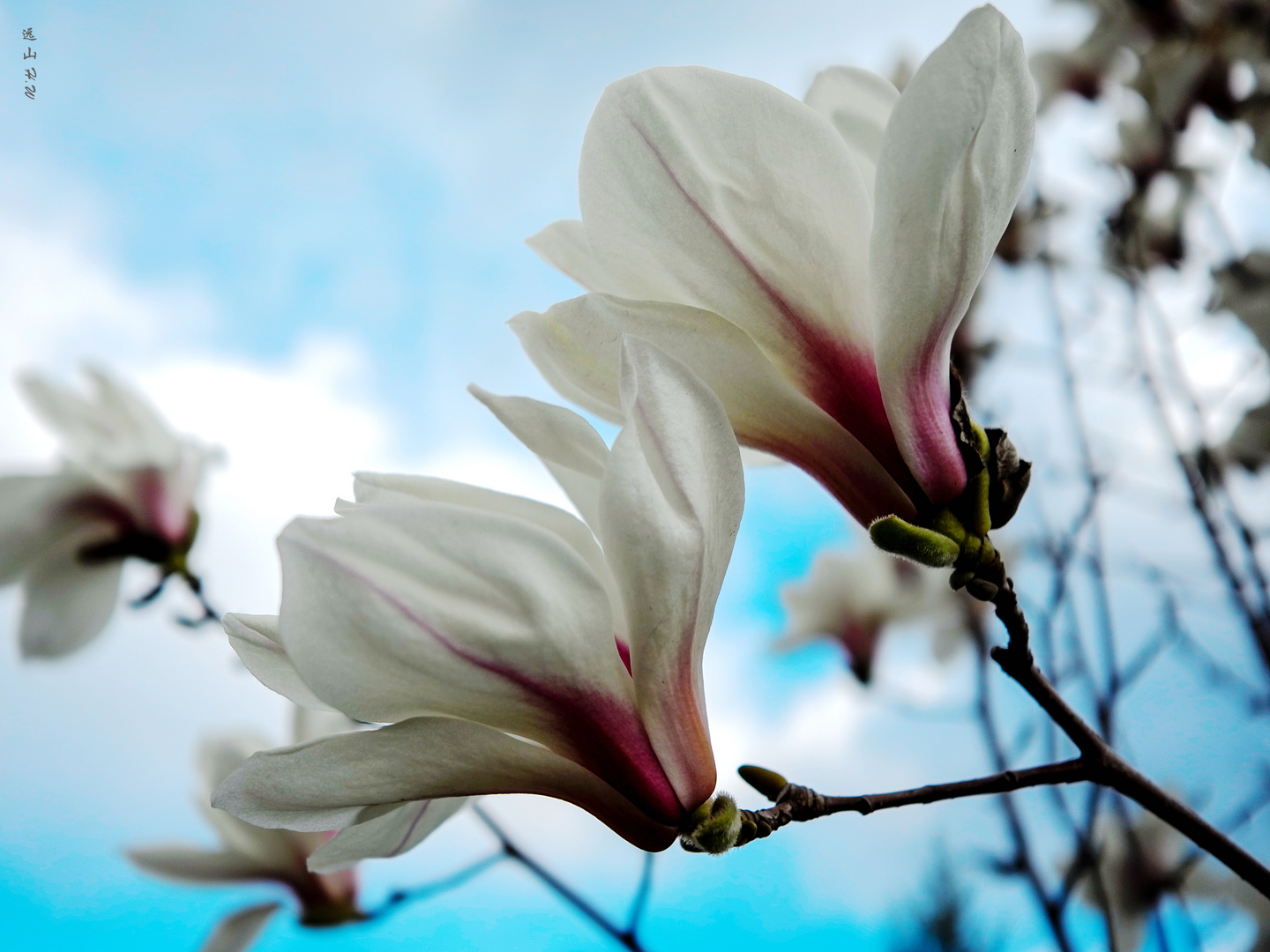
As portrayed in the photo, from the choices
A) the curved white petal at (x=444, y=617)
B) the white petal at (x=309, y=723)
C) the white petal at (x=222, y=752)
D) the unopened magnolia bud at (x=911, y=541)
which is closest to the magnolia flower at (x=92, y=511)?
the white petal at (x=222, y=752)

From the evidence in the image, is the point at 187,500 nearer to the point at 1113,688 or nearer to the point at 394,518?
the point at 394,518

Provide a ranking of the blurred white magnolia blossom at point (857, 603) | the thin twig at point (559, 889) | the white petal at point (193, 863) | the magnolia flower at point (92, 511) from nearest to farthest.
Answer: the thin twig at point (559, 889)
the white petal at point (193, 863)
the magnolia flower at point (92, 511)
the blurred white magnolia blossom at point (857, 603)

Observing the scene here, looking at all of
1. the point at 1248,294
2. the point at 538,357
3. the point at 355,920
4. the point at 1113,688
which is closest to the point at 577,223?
the point at 538,357

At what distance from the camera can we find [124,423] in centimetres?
136

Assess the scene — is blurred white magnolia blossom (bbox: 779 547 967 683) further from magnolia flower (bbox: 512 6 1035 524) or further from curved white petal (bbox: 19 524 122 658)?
magnolia flower (bbox: 512 6 1035 524)

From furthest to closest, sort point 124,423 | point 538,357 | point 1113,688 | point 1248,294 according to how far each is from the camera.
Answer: point 1248,294 < point 124,423 < point 1113,688 < point 538,357

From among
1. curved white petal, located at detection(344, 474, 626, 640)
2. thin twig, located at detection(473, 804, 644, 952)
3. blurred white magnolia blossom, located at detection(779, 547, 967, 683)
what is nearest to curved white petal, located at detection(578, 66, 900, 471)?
curved white petal, located at detection(344, 474, 626, 640)

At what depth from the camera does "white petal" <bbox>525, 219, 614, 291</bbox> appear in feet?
1.51

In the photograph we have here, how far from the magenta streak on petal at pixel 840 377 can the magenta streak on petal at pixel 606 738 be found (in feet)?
0.57

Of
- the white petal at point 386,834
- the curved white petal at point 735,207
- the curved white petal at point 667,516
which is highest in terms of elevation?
the curved white petal at point 735,207

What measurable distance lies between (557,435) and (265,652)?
161mm

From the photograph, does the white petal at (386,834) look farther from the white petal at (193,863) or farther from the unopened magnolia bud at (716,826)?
the white petal at (193,863)

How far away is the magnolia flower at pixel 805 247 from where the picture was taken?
15.1 inches

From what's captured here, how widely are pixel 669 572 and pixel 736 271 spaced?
0.14 m
